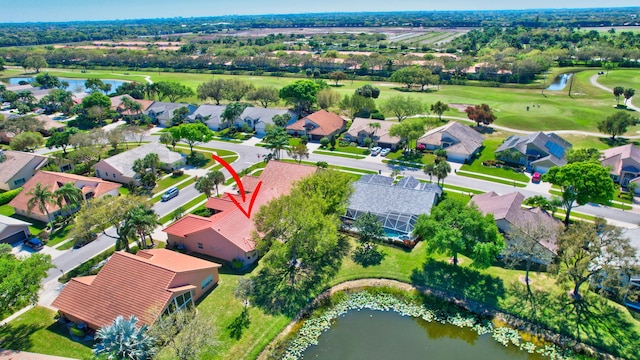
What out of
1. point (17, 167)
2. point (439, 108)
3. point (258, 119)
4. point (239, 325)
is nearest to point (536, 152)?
point (439, 108)

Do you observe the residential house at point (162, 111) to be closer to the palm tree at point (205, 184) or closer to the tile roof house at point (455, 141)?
the palm tree at point (205, 184)

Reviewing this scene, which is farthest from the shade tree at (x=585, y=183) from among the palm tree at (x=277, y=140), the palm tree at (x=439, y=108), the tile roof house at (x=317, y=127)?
the tile roof house at (x=317, y=127)

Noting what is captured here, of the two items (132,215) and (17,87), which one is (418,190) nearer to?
(132,215)

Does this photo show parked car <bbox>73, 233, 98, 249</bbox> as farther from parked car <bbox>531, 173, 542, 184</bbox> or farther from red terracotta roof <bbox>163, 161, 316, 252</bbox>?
parked car <bbox>531, 173, 542, 184</bbox>

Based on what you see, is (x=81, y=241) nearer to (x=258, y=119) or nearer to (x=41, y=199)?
(x=41, y=199)

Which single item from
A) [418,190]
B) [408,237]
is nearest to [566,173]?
[418,190]

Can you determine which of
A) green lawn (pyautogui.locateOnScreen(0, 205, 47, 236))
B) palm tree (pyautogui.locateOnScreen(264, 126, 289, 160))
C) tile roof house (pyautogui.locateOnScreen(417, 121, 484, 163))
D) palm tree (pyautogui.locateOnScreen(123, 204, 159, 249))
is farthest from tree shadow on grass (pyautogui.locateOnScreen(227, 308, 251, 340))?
tile roof house (pyautogui.locateOnScreen(417, 121, 484, 163))
